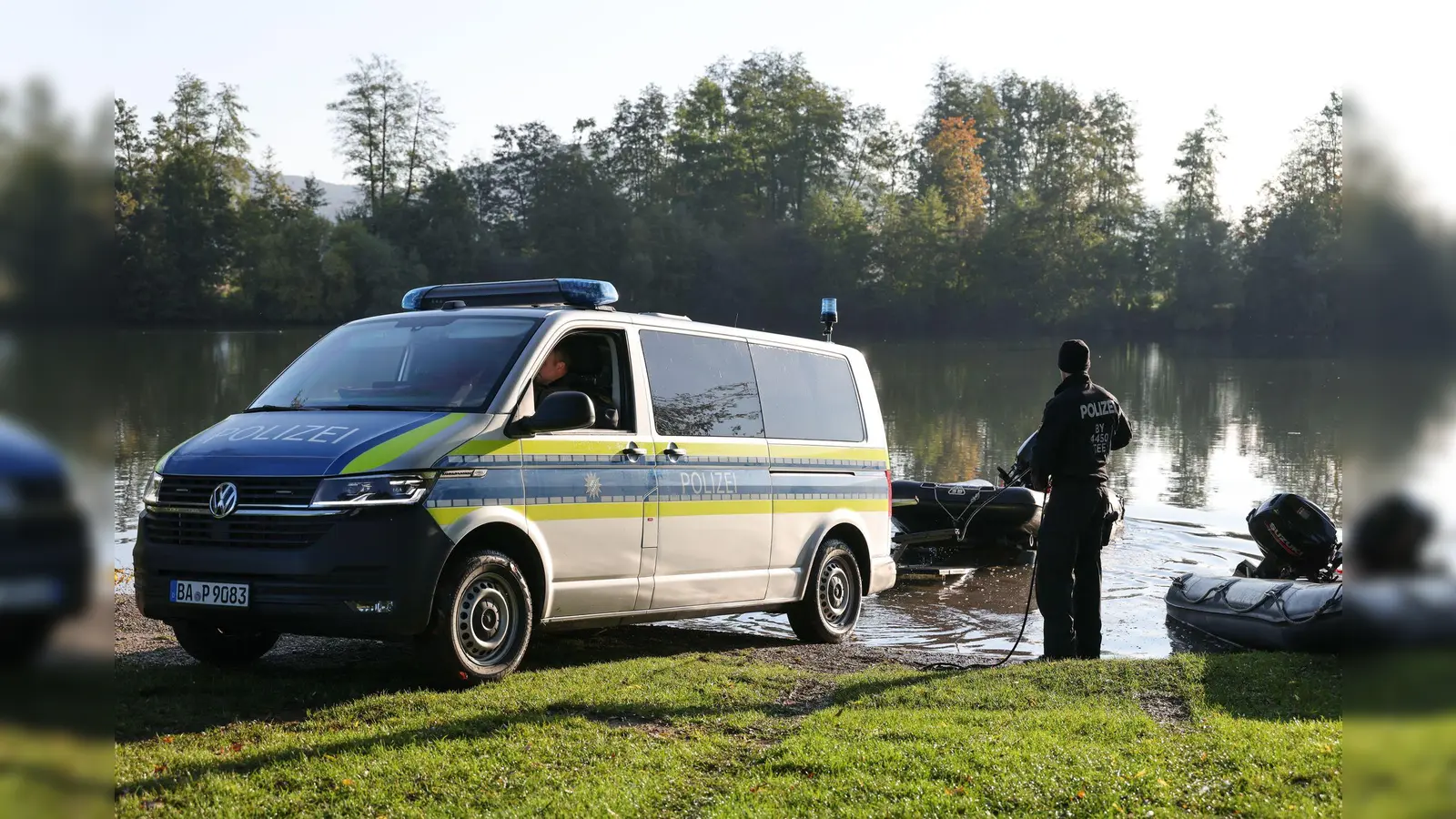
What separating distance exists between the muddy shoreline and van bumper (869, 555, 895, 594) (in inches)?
20.5

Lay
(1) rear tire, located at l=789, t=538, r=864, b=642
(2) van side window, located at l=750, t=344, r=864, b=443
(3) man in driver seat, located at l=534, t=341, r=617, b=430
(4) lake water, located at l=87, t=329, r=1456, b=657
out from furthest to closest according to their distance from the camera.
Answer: (1) rear tire, located at l=789, t=538, r=864, b=642
(2) van side window, located at l=750, t=344, r=864, b=443
(3) man in driver seat, located at l=534, t=341, r=617, b=430
(4) lake water, located at l=87, t=329, r=1456, b=657

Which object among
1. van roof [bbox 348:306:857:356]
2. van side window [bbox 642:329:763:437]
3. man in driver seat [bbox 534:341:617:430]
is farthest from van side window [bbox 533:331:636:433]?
van side window [bbox 642:329:763:437]

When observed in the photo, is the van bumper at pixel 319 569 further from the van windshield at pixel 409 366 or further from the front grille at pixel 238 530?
the van windshield at pixel 409 366

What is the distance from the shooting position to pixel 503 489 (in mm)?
7758

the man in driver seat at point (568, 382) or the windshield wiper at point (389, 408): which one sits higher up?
the man in driver seat at point (568, 382)

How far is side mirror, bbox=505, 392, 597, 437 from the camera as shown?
7.85 meters

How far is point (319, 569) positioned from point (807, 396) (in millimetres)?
4799

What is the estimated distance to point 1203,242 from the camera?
9781 centimetres

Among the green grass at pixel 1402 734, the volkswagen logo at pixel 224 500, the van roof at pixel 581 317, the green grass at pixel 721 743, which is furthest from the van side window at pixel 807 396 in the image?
the green grass at pixel 1402 734

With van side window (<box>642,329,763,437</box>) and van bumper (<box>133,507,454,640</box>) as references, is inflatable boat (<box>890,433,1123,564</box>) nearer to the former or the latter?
van side window (<box>642,329,763,437</box>)

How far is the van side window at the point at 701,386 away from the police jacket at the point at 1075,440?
2163 mm

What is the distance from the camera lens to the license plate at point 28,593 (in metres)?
1.08

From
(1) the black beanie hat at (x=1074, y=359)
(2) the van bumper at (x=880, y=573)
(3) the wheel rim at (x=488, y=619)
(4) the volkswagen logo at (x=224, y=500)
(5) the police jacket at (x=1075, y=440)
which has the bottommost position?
(2) the van bumper at (x=880, y=573)

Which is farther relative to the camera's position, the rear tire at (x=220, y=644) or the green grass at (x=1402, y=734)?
the rear tire at (x=220, y=644)
